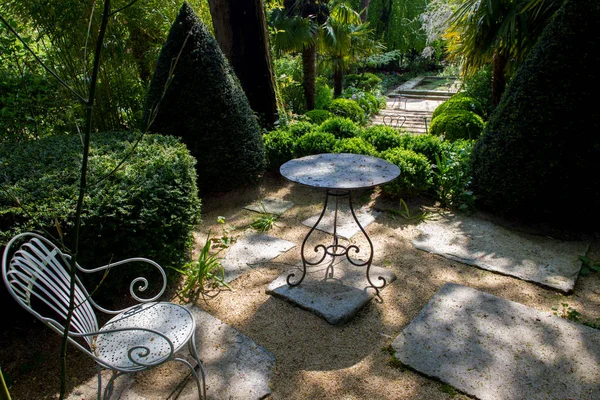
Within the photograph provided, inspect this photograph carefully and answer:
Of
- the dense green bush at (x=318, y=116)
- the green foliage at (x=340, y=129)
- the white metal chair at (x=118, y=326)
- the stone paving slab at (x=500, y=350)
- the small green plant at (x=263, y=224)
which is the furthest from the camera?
the dense green bush at (x=318, y=116)

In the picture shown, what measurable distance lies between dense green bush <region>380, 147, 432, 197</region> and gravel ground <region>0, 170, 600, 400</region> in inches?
25.0

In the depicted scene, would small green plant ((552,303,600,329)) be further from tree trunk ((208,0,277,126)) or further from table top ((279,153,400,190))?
tree trunk ((208,0,277,126))

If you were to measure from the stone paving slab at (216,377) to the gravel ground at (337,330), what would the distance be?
8 cm

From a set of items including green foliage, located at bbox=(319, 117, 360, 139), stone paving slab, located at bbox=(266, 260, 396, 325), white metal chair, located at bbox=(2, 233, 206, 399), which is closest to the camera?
white metal chair, located at bbox=(2, 233, 206, 399)

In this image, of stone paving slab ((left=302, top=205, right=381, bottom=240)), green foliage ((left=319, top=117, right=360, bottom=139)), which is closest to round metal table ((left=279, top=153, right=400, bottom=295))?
stone paving slab ((left=302, top=205, right=381, bottom=240))

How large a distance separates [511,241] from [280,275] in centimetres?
226

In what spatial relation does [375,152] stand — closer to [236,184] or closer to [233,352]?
[236,184]

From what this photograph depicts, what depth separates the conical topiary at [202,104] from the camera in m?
4.60

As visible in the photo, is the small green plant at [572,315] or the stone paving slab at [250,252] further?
the stone paving slab at [250,252]

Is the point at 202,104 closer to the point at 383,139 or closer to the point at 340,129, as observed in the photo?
the point at 340,129

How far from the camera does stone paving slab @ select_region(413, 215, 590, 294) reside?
3.39 metres

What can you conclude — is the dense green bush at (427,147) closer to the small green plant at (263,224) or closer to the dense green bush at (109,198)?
the small green plant at (263,224)

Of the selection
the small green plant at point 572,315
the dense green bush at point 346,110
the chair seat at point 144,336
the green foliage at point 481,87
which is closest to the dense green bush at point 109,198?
the chair seat at point 144,336

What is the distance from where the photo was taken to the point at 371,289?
3238 millimetres
